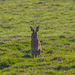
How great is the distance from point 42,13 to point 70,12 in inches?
153

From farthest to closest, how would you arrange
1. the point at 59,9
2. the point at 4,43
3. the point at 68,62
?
the point at 59,9, the point at 4,43, the point at 68,62

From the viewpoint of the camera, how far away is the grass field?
33.7ft

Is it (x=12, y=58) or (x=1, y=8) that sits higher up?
(x=1, y=8)

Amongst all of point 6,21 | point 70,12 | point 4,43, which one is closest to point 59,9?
point 70,12

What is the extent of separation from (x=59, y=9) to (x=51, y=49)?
18.6 m

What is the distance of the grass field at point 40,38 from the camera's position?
1029 cm

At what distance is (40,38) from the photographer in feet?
55.3

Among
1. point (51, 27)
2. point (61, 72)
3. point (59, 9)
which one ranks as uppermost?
point (59, 9)

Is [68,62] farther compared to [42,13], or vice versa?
[42,13]

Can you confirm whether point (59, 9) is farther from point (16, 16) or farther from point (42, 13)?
point (16, 16)

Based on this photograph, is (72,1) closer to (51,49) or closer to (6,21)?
(6,21)

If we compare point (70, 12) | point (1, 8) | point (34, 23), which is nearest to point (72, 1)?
point (70, 12)

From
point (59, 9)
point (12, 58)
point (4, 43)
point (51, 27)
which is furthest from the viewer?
point (59, 9)

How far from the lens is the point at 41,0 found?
3891cm
